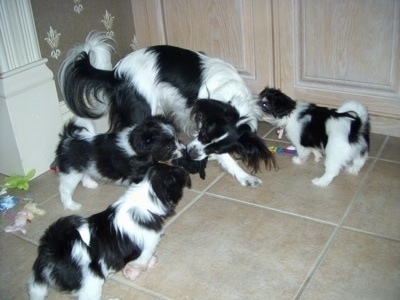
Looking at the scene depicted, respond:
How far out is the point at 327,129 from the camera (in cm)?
245

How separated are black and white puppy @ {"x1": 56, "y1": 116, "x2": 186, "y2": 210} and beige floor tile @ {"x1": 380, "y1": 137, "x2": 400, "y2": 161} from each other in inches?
49.0

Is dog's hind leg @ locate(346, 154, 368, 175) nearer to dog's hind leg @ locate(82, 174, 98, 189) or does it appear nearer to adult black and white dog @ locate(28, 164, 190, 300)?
adult black and white dog @ locate(28, 164, 190, 300)

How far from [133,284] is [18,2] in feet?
5.38

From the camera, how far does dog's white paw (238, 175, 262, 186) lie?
2617 millimetres

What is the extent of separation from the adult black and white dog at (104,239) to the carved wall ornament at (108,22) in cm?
164

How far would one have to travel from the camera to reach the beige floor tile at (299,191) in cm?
236

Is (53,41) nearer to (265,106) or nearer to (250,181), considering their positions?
(265,106)

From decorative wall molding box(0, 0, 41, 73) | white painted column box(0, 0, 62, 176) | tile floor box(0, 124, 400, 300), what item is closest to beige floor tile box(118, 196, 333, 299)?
tile floor box(0, 124, 400, 300)

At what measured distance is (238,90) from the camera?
267 centimetres

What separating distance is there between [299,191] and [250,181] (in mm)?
281

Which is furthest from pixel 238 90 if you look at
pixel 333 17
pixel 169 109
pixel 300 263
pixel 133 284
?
pixel 133 284

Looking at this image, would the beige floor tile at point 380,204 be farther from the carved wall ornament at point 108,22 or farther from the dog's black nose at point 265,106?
the carved wall ornament at point 108,22

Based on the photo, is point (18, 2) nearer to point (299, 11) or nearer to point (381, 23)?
point (299, 11)

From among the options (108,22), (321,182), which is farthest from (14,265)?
(108,22)
